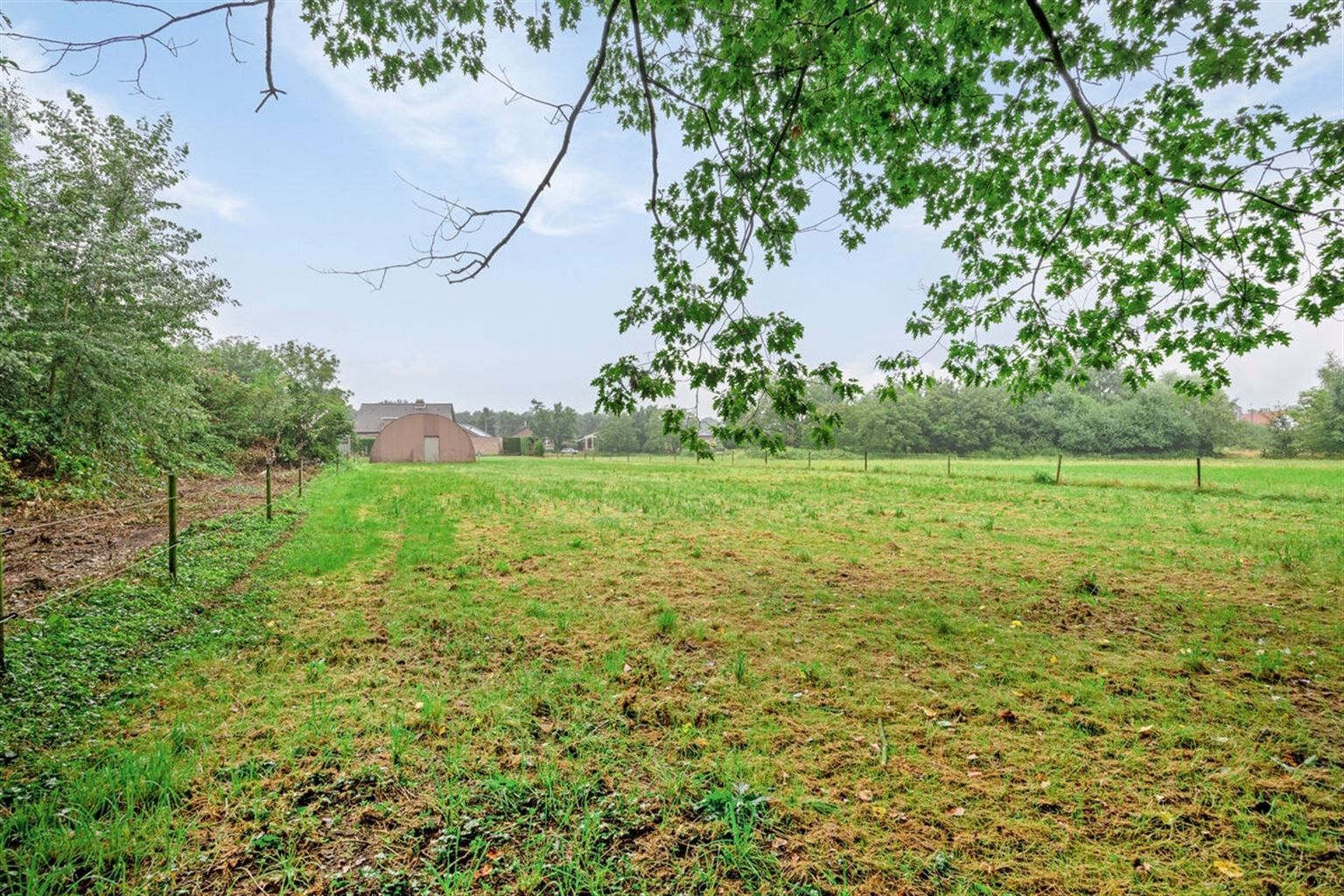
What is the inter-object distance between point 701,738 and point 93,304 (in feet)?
53.4

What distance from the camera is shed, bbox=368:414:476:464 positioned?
1711 inches

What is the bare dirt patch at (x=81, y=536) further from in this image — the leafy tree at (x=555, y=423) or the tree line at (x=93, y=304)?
the leafy tree at (x=555, y=423)

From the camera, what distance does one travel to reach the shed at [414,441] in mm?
43469

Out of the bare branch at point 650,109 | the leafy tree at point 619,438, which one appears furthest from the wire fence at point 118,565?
the leafy tree at point 619,438

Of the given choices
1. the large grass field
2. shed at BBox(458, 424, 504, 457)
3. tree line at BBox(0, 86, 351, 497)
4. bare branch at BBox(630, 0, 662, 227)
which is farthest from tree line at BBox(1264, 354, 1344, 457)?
shed at BBox(458, 424, 504, 457)

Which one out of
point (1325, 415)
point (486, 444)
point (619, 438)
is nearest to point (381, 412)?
point (486, 444)

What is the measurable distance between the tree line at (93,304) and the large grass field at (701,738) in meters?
8.61

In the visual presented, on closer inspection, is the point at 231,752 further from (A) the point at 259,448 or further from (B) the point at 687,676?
(A) the point at 259,448

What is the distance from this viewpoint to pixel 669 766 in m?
2.94

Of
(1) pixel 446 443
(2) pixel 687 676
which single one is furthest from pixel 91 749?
(1) pixel 446 443

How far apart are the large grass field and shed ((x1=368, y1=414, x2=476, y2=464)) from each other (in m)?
39.8

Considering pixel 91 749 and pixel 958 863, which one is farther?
pixel 91 749

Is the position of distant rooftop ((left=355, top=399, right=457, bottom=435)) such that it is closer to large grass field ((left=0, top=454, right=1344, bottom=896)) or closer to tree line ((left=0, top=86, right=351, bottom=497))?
tree line ((left=0, top=86, right=351, bottom=497))

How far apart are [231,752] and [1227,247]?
401 inches
